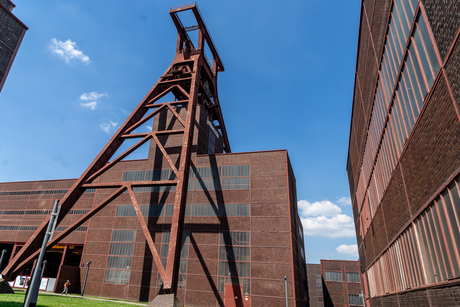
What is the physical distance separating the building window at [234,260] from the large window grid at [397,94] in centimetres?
1246

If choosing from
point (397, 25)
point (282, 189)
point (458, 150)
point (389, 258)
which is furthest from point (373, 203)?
point (458, 150)

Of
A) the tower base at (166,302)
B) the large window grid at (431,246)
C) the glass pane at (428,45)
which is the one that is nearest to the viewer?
the large window grid at (431,246)

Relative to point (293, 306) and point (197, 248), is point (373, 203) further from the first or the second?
point (197, 248)

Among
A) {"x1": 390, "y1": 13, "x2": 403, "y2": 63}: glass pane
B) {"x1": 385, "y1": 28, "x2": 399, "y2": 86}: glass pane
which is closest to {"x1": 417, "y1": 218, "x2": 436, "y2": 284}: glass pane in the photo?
{"x1": 385, "y1": 28, "x2": 399, "y2": 86}: glass pane

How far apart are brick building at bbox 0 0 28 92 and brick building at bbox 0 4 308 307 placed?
14.0m

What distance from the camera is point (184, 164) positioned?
2328cm

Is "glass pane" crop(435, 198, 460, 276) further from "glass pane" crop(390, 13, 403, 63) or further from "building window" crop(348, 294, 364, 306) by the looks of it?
"building window" crop(348, 294, 364, 306)

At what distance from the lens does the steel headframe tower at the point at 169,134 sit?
66.6 feet

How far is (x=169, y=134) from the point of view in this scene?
26.3m

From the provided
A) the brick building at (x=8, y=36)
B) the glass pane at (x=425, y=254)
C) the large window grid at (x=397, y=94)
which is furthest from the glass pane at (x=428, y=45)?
the brick building at (x=8, y=36)

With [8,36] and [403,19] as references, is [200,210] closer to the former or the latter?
[403,19]

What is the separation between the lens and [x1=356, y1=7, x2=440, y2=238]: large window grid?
943 centimetres

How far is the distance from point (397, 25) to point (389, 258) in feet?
42.5

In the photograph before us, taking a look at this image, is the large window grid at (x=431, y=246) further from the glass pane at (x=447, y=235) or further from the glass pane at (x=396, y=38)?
the glass pane at (x=396, y=38)
